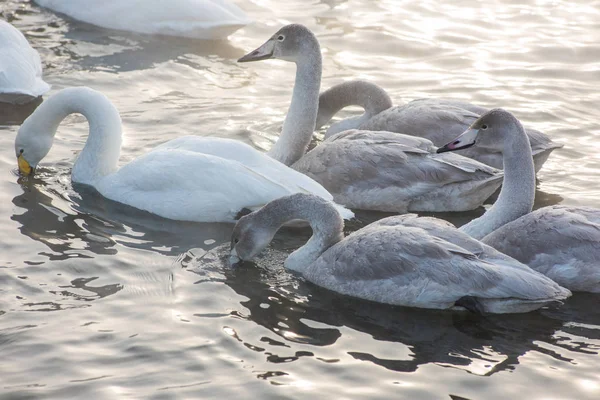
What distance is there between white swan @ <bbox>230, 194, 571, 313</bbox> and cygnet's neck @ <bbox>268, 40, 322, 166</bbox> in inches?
75.6

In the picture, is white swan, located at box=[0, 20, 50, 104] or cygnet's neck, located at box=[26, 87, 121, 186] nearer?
cygnet's neck, located at box=[26, 87, 121, 186]

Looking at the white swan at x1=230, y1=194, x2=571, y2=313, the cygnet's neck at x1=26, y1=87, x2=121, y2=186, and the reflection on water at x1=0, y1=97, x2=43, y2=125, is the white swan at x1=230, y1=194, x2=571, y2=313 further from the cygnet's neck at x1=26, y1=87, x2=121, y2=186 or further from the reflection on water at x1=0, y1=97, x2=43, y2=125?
the reflection on water at x1=0, y1=97, x2=43, y2=125

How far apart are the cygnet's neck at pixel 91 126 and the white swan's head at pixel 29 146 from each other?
26 mm

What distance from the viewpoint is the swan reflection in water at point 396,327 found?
6.09 m

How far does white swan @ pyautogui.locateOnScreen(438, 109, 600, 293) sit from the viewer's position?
688 cm

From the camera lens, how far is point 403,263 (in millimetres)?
6734

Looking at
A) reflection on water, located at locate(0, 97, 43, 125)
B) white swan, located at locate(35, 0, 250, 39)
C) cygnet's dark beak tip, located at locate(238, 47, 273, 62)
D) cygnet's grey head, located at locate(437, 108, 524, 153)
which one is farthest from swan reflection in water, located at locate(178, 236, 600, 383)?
white swan, located at locate(35, 0, 250, 39)

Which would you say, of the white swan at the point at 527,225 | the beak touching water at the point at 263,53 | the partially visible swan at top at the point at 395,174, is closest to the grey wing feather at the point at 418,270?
the white swan at the point at 527,225

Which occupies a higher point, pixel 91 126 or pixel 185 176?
pixel 91 126

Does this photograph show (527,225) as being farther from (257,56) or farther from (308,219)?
(257,56)

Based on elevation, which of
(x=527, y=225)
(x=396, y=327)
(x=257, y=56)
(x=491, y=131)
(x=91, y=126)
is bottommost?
(x=396, y=327)

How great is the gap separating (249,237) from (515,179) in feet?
6.48

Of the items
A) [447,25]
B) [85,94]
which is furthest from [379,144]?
[447,25]

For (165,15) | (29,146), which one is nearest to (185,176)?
(29,146)
